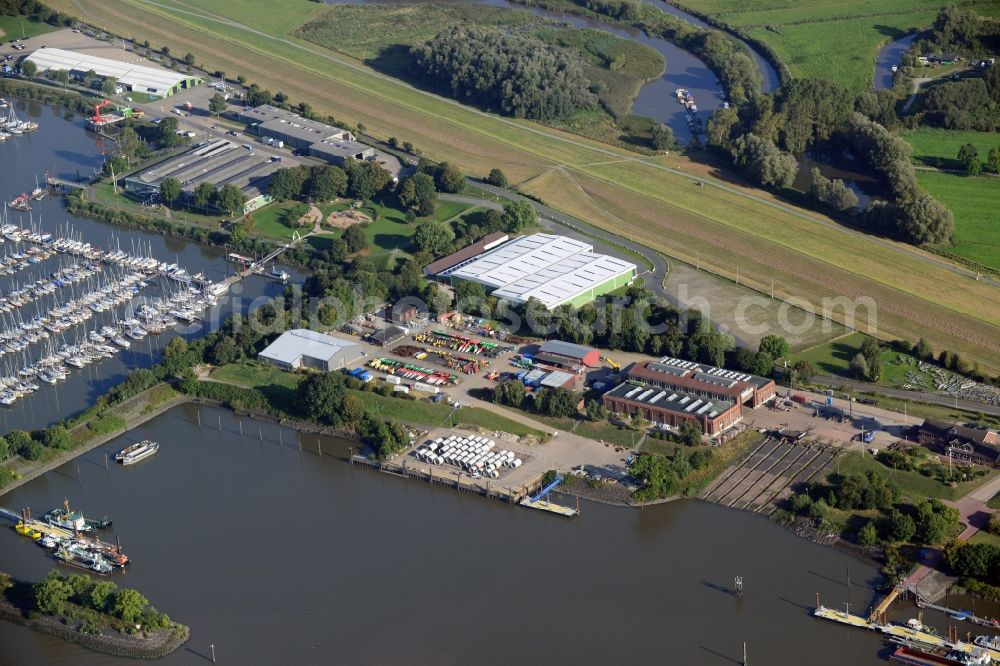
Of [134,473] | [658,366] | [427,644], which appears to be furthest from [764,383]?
[134,473]

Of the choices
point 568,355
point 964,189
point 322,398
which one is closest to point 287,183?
point 322,398

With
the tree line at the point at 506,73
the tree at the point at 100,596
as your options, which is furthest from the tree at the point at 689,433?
the tree line at the point at 506,73

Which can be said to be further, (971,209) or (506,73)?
(506,73)

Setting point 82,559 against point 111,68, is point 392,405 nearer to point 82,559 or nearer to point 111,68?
point 82,559

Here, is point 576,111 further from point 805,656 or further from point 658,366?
point 805,656

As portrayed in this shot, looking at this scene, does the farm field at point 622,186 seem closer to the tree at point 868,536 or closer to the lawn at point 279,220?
the lawn at point 279,220

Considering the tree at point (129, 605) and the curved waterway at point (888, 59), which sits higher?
the curved waterway at point (888, 59)
